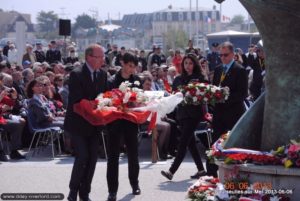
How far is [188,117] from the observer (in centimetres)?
1079

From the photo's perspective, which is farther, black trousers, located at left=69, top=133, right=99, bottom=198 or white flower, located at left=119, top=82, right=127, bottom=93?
white flower, located at left=119, top=82, right=127, bottom=93

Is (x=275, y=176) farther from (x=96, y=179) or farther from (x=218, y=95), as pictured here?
(x=96, y=179)

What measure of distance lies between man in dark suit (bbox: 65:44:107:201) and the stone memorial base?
7.05 feet

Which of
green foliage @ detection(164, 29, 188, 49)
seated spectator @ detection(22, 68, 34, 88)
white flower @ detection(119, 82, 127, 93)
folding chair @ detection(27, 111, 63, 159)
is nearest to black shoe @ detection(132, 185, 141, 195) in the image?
white flower @ detection(119, 82, 127, 93)

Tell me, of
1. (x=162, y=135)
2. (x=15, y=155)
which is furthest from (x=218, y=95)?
(x=15, y=155)

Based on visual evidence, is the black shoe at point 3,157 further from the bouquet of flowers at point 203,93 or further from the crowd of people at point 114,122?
the bouquet of flowers at point 203,93

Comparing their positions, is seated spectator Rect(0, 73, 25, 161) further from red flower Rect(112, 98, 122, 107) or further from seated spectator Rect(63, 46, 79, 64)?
seated spectator Rect(63, 46, 79, 64)

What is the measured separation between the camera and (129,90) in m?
9.29

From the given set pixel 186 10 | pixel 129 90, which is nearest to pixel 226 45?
pixel 129 90

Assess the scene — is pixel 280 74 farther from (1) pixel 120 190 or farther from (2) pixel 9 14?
(2) pixel 9 14

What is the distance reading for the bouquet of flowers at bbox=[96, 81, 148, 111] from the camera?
8914 mm

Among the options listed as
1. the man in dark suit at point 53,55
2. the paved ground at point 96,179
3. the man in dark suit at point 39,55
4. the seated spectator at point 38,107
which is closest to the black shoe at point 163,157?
the paved ground at point 96,179

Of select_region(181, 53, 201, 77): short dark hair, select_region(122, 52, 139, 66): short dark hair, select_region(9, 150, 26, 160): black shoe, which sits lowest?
select_region(9, 150, 26, 160): black shoe

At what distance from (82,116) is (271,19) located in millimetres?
2686
